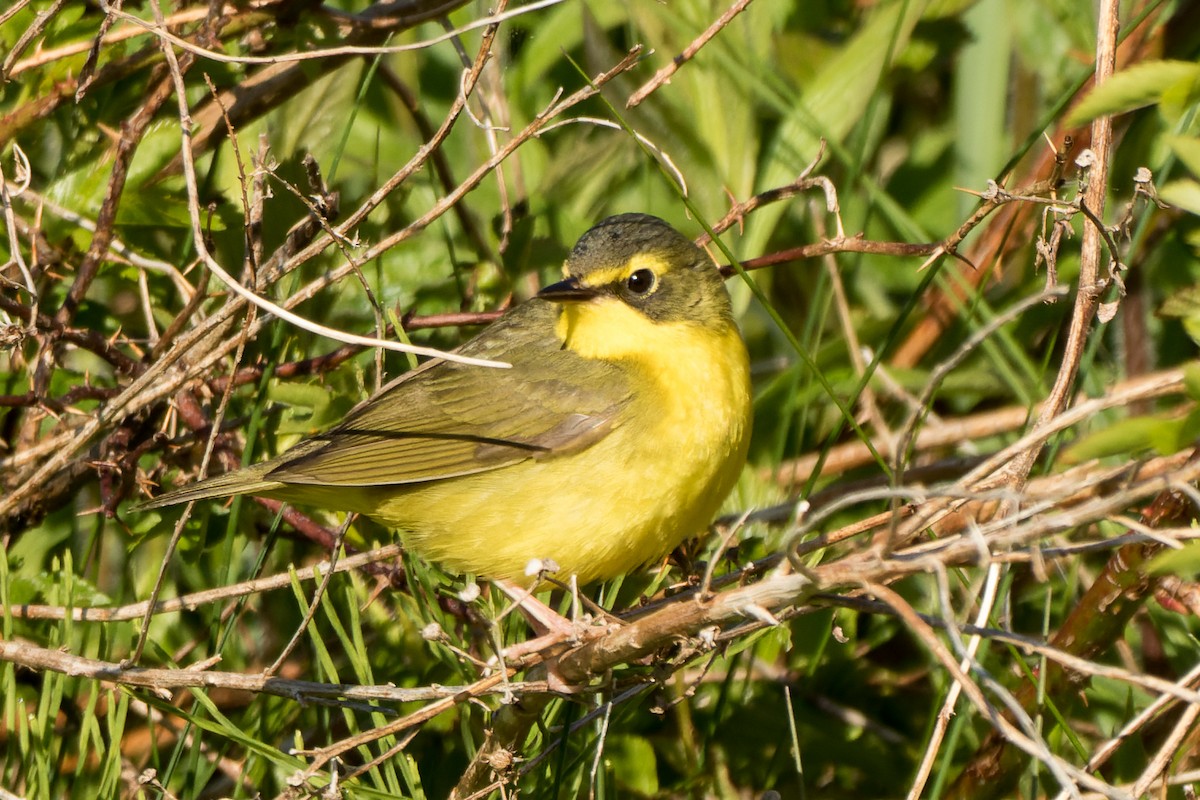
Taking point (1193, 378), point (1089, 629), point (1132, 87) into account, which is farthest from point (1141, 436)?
point (1089, 629)

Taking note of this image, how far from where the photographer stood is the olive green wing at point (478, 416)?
3.28m

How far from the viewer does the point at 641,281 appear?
3441 millimetres

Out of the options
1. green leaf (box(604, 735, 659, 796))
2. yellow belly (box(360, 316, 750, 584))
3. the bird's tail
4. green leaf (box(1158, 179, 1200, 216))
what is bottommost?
green leaf (box(604, 735, 659, 796))

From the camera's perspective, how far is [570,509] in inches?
123

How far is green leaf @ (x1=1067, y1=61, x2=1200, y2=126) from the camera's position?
1.62 m

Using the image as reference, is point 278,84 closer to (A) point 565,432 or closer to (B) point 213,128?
(B) point 213,128

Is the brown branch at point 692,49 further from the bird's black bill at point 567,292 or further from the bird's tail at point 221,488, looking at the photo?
the bird's tail at point 221,488

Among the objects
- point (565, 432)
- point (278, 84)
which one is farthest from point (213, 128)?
point (565, 432)

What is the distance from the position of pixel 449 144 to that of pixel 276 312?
186 centimetres

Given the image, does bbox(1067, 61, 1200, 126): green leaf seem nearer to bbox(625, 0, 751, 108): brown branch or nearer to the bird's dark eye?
bbox(625, 0, 751, 108): brown branch

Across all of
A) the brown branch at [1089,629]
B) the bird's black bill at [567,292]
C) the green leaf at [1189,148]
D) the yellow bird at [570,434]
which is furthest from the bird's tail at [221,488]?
the green leaf at [1189,148]

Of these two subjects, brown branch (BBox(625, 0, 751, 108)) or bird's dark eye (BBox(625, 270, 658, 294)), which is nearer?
brown branch (BBox(625, 0, 751, 108))

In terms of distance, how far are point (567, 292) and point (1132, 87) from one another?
1.80 metres

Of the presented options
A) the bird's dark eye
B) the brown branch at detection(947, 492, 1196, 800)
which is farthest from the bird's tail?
the brown branch at detection(947, 492, 1196, 800)
